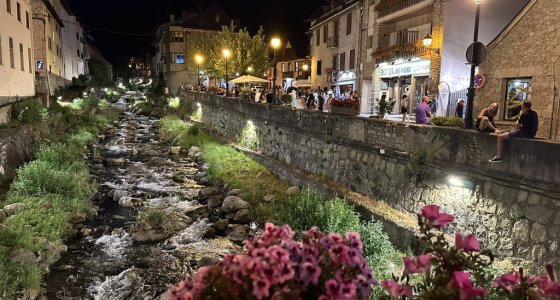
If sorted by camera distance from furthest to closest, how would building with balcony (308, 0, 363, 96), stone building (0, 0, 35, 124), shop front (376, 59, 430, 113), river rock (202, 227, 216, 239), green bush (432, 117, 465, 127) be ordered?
building with balcony (308, 0, 363, 96)
shop front (376, 59, 430, 113)
stone building (0, 0, 35, 124)
river rock (202, 227, 216, 239)
green bush (432, 117, 465, 127)

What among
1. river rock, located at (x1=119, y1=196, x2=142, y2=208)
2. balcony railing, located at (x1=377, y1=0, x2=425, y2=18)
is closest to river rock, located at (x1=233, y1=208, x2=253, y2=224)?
river rock, located at (x1=119, y1=196, x2=142, y2=208)

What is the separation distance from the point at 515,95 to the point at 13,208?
18.2 metres

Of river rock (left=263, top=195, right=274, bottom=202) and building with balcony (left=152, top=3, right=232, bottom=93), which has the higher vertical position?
building with balcony (left=152, top=3, right=232, bottom=93)

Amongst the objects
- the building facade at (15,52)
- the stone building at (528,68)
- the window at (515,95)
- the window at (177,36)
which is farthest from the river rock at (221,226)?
the window at (177,36)

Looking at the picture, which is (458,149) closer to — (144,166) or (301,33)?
(144,166)

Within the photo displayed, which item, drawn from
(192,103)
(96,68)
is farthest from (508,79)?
(96,68)

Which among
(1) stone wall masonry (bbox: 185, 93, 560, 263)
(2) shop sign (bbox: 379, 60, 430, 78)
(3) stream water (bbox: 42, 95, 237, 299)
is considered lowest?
(3) stream water (bbox: 42, 95, 237, 299)

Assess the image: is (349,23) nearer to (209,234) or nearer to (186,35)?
(209,234)

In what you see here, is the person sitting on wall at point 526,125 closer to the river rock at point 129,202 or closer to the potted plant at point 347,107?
the potted plant at point 347,107

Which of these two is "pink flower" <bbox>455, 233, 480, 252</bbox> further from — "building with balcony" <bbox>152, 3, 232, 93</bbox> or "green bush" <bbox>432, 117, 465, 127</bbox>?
"building with balcony" <bbox>152, 3, 232, 93</bbox>

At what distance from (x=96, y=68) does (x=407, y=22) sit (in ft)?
226

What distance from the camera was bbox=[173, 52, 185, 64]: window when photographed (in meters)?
64.0

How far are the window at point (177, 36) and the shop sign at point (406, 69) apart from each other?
4294cm

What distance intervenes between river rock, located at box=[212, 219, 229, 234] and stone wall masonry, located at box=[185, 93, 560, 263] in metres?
3.92
